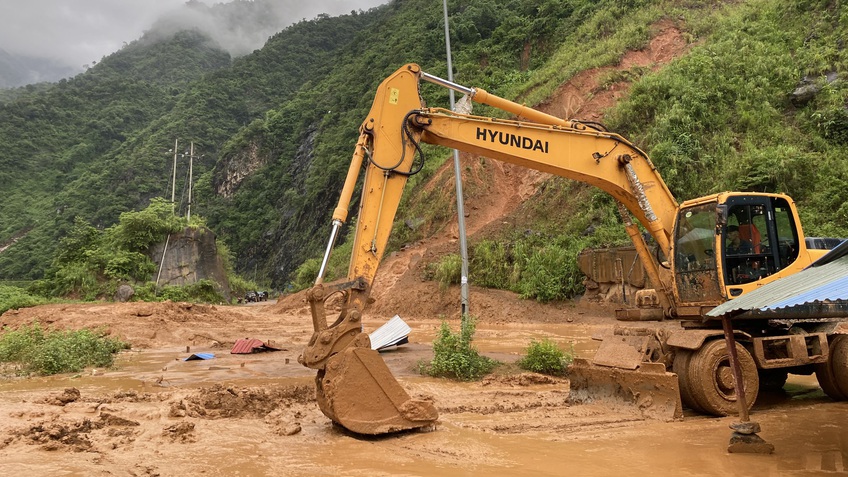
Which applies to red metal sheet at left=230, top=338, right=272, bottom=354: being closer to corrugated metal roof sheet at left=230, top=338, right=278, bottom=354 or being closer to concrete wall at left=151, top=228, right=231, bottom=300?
corrugated metal roof sheet at left=230, top=338, right=278, bottom=354

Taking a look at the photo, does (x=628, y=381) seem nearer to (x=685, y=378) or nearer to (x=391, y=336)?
(x=685, y=378)

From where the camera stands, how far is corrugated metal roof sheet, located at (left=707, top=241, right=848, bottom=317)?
3859mm

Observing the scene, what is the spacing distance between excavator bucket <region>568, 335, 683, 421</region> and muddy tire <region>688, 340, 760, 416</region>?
0.28 metres

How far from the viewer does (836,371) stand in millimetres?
7121

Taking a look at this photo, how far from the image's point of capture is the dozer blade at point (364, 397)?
5379mm

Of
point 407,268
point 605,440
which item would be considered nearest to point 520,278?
point 407,268

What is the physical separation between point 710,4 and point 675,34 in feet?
11.7

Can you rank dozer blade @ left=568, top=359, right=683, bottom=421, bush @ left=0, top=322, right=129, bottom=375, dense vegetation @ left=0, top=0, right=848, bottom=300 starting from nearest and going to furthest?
1. dozer blade @ left=568, top=359, right=683, bottom=421
2. bush @ left=0, top=322, right=129, bottom=375
3. dense vegetation @ left=0, top=0, right=848, bottom=300

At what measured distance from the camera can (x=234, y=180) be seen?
64500mm

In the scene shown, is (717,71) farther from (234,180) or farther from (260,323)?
(234,180)

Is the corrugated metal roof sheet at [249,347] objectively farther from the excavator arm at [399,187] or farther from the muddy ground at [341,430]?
the excavator arm at [399,187]

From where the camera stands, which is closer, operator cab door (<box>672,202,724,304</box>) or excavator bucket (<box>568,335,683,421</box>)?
excavator bucket (<box>568,335,683,421</box>)

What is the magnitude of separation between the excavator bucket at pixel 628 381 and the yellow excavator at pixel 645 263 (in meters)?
0.01

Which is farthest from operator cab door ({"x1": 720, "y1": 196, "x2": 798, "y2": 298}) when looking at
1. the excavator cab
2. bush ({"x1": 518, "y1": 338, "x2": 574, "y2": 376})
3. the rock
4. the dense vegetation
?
the rock
